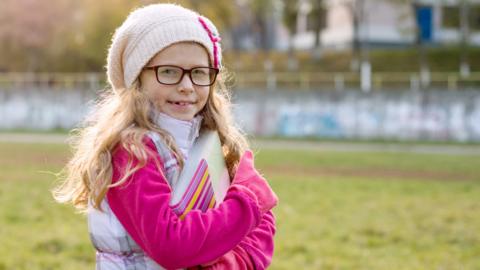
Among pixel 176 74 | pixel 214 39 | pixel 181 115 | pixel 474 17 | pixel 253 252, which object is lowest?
pixel 253 252

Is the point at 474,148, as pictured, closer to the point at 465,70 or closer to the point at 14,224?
the point at 465,70

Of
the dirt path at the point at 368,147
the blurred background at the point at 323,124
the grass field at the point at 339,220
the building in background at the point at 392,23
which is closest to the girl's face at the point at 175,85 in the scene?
the blurred background at the point at 323,124

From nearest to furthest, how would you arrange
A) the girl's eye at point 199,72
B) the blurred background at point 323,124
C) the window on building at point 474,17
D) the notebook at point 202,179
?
the notebook at point 202,179 < the girl's eye at point 199,72 < the blurred background at point 323,124 < the window on building at point 474,17

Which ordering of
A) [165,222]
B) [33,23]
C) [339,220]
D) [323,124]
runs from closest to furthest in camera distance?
[165,222]
[339,220]
[323,124]
[33,23]

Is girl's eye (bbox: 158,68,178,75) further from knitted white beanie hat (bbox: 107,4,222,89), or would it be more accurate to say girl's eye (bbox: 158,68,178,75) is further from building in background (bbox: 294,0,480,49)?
building in background (bbox: 294,0,480,49)

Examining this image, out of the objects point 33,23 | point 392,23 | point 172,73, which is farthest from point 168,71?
point 392,23

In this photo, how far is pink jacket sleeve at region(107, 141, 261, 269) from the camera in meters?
2.23

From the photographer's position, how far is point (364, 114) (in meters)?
28.9

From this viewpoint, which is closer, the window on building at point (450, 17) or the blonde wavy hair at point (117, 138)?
the blonde wavy hair at point (117, 138)

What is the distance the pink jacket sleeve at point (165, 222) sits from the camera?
2.23 metres

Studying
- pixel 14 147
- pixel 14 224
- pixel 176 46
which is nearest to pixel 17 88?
pixel 14 147

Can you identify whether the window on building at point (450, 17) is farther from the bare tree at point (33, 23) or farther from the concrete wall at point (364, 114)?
the bare tree at point (33, 23)

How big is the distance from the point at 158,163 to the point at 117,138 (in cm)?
15

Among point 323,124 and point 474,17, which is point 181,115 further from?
point 474,17
